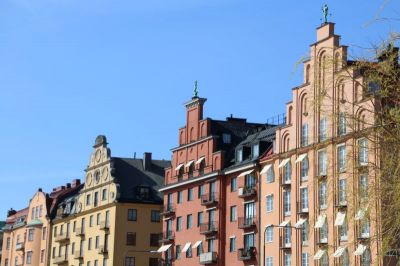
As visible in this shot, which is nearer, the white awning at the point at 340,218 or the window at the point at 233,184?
the white awning at the point at 340,218

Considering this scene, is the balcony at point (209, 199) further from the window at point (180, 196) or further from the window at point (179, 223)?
the window at point (180, 196)

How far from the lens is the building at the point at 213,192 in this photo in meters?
90.1

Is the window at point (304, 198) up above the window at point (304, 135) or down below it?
below

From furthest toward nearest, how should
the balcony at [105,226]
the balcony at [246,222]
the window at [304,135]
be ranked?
the balcony at [105,226]
the balcony at [246,222]
the window at [304,135]

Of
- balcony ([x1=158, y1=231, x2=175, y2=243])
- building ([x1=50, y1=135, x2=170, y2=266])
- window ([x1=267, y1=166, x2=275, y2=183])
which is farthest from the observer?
building ([x1=50, y1=135, x2=170, y2=266])

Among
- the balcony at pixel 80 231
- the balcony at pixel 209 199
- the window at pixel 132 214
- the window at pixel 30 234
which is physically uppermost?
the window at pixel 30 234

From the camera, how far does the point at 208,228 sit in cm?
9500

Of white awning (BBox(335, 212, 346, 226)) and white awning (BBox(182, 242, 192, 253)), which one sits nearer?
white awning (BBox(335, 212, 346, 226))

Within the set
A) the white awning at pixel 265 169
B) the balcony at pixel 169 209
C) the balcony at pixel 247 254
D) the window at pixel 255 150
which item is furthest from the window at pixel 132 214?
the white awning at pixel 265 169

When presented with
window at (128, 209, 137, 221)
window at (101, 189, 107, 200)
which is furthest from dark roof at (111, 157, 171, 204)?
window at (101, 189, 107, 200)

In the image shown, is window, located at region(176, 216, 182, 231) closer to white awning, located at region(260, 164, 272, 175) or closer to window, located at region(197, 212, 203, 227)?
window, located at region(197, 212, 203, 227)

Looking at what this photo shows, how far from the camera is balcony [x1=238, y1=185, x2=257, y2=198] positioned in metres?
88.6

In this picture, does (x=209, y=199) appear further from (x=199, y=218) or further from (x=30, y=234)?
(x=30, y=234)

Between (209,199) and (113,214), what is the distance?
2688 centimetres
